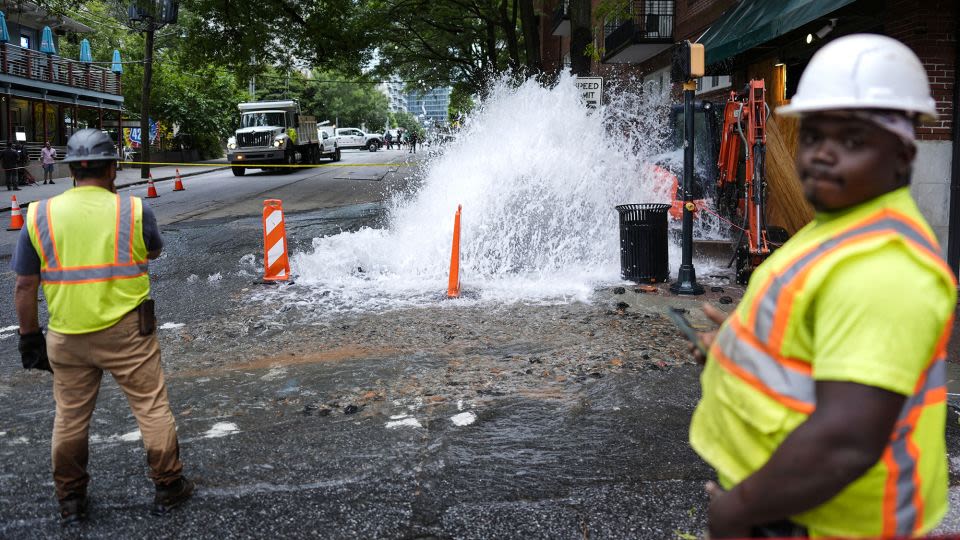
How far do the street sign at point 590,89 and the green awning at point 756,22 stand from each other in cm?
197

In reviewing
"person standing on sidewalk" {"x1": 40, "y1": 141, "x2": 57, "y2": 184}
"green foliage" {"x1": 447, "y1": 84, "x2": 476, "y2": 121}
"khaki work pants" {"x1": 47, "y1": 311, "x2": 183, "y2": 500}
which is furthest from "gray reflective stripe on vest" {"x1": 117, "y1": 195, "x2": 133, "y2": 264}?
"green foliage" {"x1": 447, "y1": 84, "x2": 476, "y2": 121}

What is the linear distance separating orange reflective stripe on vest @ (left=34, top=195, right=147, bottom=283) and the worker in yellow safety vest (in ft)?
10.3

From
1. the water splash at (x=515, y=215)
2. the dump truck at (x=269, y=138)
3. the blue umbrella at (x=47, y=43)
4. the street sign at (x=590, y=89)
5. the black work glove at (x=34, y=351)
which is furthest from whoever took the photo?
the blue umbrella at (x=47, y=43)

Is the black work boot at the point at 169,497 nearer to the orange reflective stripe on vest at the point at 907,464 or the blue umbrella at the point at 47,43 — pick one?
the orange reflective stripe on vest at the point at 907,464

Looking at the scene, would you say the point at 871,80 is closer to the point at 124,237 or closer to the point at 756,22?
the point at 124,237

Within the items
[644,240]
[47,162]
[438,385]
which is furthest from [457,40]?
[438,385]

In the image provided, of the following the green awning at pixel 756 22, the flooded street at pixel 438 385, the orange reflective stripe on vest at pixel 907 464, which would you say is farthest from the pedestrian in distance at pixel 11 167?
the orange reflective stripe on vest at pixel 907 464

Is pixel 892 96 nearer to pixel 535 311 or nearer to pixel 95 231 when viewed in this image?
pixel 95 231

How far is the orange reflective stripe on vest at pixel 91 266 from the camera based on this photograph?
381 centimetres

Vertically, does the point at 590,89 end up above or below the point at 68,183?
above

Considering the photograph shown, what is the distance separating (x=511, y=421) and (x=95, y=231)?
2.61 meters

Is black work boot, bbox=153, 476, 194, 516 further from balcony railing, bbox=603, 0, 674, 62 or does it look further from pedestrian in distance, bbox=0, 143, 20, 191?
pedestrian in distance, bbox=0, 143, 20, 191

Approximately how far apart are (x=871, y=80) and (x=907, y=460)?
2.20 feet

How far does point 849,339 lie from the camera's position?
52.9 inches
